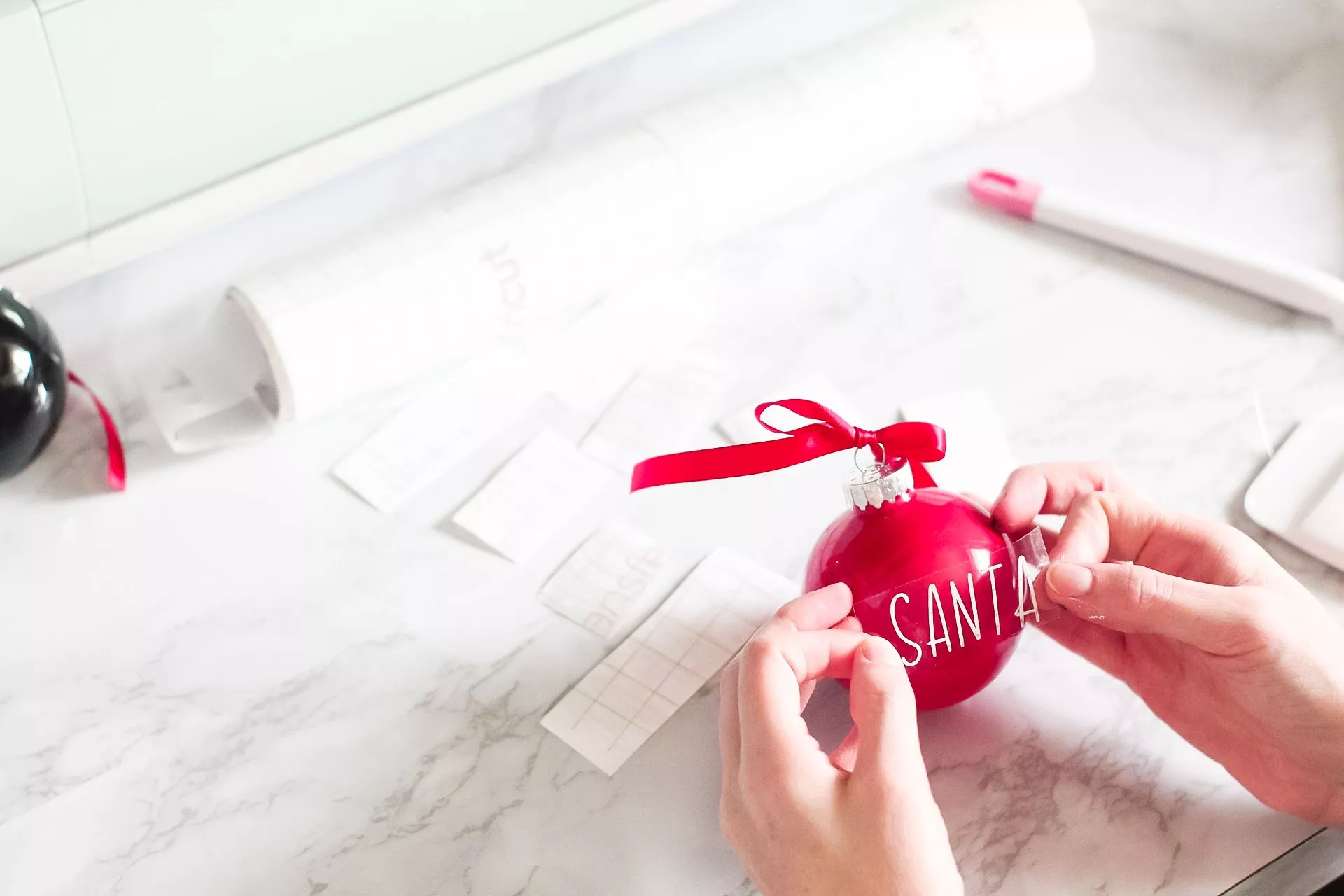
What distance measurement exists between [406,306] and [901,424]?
414 millimetres

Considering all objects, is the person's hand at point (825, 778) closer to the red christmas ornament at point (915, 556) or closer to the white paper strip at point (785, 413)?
the red christmas ornament at point (915, 556)

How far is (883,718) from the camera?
0.59 metres

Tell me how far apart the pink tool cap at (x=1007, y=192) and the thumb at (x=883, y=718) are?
57 centimetres

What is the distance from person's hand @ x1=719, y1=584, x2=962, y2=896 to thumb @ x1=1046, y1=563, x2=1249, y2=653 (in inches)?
4.5

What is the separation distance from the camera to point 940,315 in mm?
986

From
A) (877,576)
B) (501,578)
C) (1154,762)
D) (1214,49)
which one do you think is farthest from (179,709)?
(1214,49)

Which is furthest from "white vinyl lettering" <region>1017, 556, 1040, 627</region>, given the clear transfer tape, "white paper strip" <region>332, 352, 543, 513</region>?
"white paper strip" <region>332, 352, 543, 513</region>

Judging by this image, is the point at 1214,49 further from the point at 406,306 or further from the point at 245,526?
the point at 245,526

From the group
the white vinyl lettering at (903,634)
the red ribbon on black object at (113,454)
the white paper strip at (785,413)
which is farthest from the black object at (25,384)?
the white vinyl lettering at (903,634)

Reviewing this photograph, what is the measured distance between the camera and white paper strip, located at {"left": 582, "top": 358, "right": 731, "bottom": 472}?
35.2 inches

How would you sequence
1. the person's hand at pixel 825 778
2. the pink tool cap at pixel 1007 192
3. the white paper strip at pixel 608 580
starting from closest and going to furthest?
the person's hand at pixel 825 778
the white paper strip at pixel 608 580
the pink tool cap at pixel 1007 192

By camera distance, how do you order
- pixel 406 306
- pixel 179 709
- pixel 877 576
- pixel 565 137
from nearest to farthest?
pixel 877 576 < pixel 179 709 < pixel 406 306 < pixel 565 137

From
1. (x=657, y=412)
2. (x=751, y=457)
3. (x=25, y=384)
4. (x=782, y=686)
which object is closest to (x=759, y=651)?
(x=782, y=686)

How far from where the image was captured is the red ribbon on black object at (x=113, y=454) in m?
0.86
